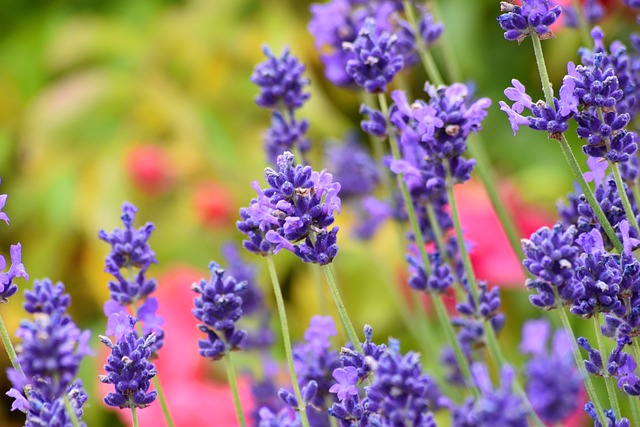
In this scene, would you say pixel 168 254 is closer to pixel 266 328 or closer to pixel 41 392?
pixel 266 328

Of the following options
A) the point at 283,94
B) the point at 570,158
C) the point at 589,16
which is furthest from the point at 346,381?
the point at 589,16

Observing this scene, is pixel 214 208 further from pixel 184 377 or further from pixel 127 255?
pixel 127 255

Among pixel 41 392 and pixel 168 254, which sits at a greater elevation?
pixel 168 254

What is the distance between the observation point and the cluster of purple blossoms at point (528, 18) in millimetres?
594

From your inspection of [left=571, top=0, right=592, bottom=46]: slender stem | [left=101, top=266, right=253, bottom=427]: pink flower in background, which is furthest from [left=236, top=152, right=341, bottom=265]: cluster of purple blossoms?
[left=101, top=266, right=253, bottom=427]: pink flower in background

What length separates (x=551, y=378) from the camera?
0.90 metres

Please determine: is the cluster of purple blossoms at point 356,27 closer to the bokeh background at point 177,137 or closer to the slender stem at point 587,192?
the slender stem at point 587,192

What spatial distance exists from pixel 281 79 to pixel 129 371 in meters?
0.34

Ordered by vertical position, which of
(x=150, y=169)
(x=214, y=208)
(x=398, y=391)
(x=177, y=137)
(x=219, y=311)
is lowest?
(x=398, y=391)

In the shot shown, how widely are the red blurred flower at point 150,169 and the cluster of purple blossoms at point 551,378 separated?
1263 millimetres

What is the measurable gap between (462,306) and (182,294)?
100cm

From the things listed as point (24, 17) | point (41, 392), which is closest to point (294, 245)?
point (41, 392)

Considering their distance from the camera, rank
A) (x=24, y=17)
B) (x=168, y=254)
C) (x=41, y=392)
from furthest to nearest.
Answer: (x=24, y=17) < (x=168, y=254) < (x=41, y=392)

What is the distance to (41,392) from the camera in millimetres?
572
